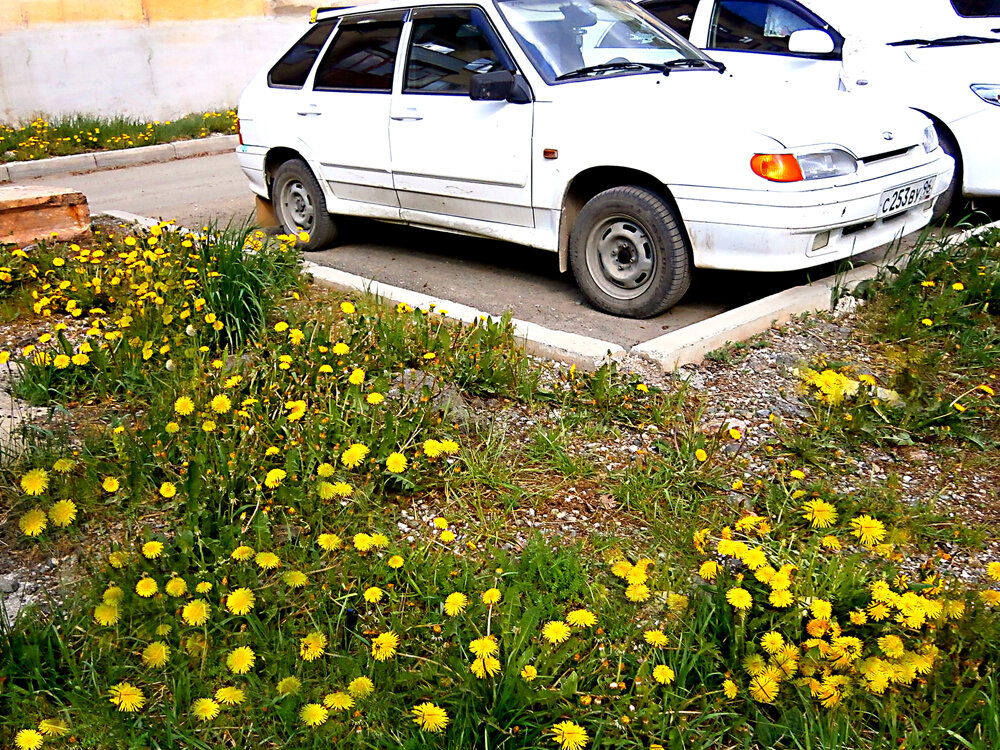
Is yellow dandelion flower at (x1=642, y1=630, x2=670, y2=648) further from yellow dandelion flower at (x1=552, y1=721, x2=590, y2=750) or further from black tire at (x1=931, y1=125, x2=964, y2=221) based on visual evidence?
black tire at (x1=931, y1=125, x2=964, y2=221)

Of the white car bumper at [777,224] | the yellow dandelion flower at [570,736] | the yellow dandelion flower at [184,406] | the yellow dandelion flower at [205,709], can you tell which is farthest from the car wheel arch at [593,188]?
the yellow dandelion flower at [205,709]

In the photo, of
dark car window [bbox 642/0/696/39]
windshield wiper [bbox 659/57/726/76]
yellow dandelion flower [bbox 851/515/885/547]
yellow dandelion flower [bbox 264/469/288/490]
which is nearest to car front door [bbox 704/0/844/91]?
dark car window [bbox 642/0/696/39]

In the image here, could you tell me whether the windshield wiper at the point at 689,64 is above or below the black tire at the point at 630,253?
above

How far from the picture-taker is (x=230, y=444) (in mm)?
3447

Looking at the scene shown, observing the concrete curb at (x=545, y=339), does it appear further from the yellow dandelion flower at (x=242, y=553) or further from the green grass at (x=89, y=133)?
the green grass at (x=89, y=133)

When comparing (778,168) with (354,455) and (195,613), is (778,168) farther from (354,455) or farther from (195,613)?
(195,613)

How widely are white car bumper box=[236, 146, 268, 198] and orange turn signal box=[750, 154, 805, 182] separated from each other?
3.76 meters

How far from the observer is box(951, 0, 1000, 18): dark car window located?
6.91 metres

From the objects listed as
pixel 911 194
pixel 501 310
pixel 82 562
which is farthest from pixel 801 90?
pixel 82 562

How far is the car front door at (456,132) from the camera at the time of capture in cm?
539

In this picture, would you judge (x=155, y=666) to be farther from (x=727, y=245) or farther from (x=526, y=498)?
(x=727, y=245)

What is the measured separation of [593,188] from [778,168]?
42.9 inches

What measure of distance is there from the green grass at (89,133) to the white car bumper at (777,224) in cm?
927

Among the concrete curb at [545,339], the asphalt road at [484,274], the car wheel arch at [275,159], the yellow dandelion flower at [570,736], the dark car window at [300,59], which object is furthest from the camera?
the car wheel arch at [275,159]
